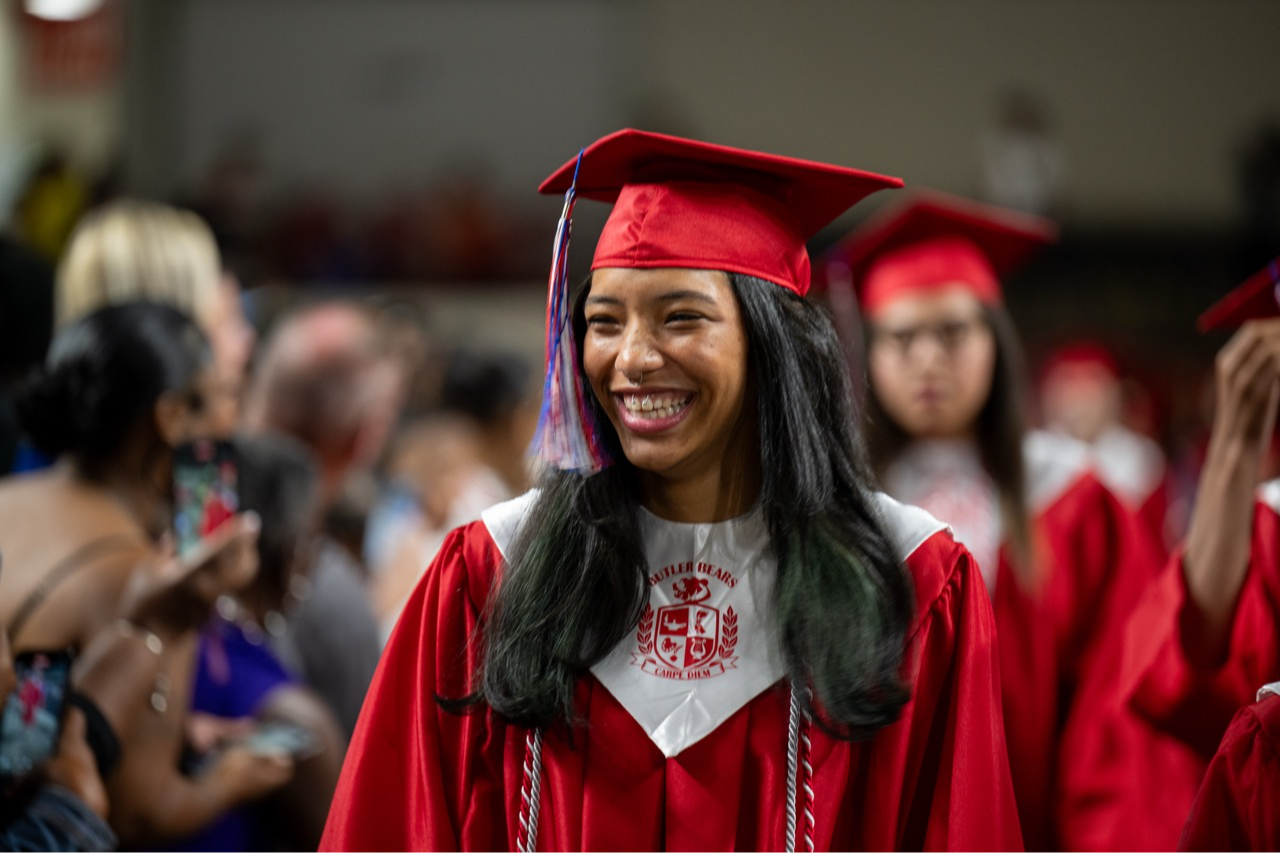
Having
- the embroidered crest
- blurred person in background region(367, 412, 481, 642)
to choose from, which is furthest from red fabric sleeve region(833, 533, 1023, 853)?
blurred person in background region(367, 412, 481, 642)

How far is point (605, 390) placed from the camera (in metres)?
1.93

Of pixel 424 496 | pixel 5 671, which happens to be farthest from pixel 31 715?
pixel 424 496

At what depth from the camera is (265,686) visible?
2.88m

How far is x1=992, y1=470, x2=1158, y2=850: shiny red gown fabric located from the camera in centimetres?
302

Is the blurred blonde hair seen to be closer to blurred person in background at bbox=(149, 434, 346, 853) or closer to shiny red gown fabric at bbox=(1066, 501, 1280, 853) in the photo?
blurred person in background at bbox=(149, 434, 346, 853)

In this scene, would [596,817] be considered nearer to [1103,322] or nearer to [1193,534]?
[1193,534]

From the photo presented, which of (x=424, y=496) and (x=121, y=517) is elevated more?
(x=121, y=517)

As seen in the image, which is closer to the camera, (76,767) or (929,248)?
(76,767)

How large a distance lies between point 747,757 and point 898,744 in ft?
0.70

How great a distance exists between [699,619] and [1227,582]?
98cm

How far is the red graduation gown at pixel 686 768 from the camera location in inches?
71.8

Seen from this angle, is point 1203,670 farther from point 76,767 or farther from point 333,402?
point 333,402

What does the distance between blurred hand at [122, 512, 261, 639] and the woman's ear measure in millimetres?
243

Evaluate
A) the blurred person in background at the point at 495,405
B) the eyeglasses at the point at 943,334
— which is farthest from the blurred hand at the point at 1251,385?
the blurred person in background at the point at 495,405
